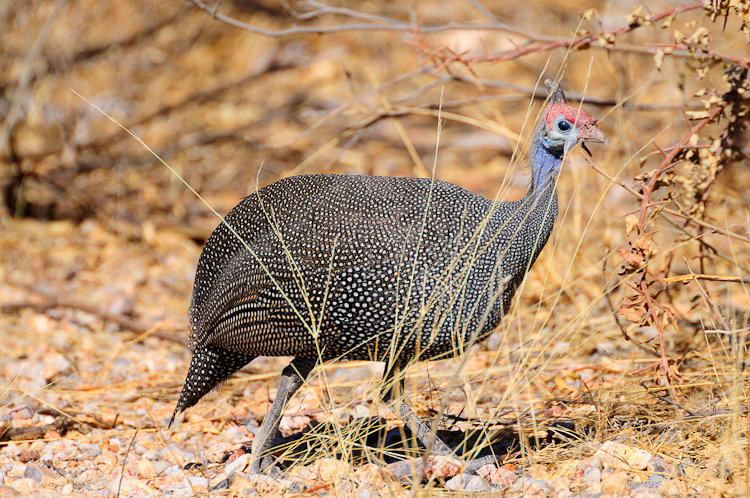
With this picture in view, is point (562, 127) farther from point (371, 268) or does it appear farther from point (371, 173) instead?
point (371, 173)

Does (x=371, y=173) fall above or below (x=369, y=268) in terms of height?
above

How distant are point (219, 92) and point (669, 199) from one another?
5147mm

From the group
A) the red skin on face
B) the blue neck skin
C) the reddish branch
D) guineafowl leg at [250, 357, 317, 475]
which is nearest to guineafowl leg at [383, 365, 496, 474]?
guineafowl leg at [250, 357, 317, 475]

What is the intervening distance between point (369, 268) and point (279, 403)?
69cm

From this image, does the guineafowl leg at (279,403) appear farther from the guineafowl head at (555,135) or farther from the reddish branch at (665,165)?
the reddish branch at (665,165)

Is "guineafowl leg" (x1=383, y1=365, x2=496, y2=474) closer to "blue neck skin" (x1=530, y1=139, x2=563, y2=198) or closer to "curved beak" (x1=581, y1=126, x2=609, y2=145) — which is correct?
"blue neck skin" (x1=530, y1=139, x2=563, y2=198)

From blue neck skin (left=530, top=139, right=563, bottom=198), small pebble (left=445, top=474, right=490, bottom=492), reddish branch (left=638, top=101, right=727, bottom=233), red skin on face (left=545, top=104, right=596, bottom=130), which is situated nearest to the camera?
small pebble (left=445, top=474, right=490, bottom=492)

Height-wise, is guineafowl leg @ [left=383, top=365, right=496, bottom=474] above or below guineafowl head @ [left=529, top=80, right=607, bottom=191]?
below

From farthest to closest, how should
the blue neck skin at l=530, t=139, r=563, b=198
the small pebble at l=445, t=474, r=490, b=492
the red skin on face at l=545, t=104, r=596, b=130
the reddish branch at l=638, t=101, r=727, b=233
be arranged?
the blue neck skin at l=530, t=139, r=563, b=198 < the red skin on face at l=545, t=104, r=596, b=130 < the reddish branch at l=638, t=101, r=727, b=233 < the small pebble at l=445, t=474, r=490, b=492

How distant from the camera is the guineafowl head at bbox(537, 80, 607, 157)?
2.71m

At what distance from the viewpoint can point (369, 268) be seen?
2.55 metres

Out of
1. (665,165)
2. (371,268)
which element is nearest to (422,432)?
(371,268)

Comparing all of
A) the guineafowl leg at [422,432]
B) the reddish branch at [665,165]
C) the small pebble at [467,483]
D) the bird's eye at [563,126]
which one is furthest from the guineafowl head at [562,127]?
the small pebble at [467,483]

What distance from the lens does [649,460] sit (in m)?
2.44
